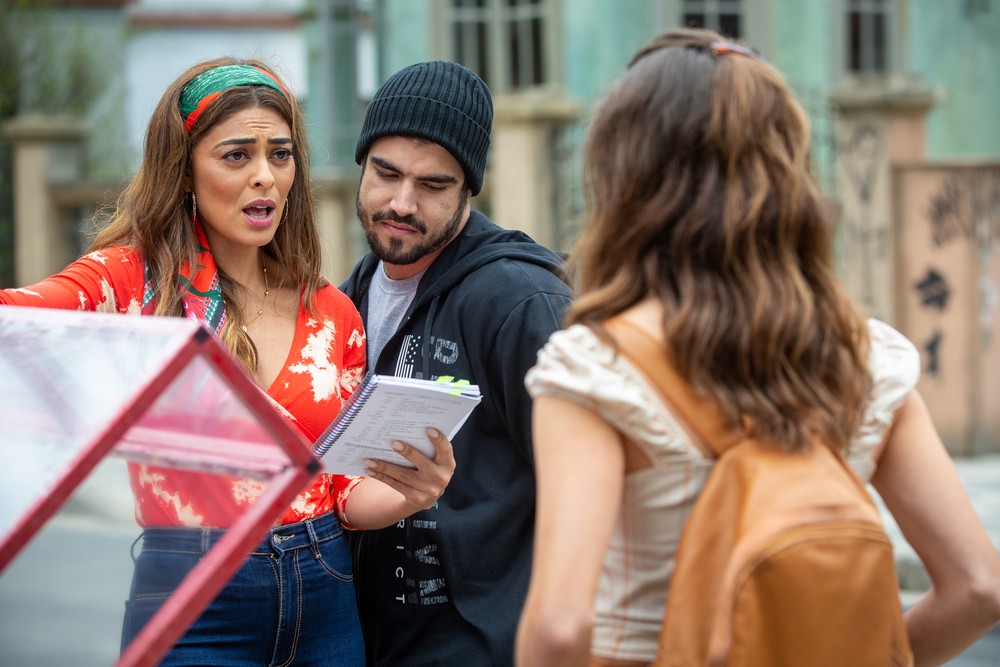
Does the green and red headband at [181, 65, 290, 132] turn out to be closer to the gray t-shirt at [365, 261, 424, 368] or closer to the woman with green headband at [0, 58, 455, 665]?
the woman with green headband at [0, 58, 455, 665]

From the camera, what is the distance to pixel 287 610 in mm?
2883

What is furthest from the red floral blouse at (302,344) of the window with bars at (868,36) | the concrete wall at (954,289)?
the window with bars at (868,36)

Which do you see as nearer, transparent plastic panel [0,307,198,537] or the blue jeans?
transparent plastic panel [0,307,198,537]

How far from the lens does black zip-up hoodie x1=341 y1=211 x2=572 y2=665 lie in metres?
2.97

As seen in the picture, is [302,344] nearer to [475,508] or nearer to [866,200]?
[475,508]

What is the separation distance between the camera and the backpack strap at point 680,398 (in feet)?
6.47

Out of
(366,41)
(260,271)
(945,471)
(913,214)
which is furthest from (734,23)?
(945,471)

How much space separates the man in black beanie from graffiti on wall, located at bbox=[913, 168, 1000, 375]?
7192 mm

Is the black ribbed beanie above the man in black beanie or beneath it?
above

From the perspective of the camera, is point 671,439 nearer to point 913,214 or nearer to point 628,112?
point 628,112

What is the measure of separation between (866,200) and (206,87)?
765 cm

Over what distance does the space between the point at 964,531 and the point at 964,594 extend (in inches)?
4.2

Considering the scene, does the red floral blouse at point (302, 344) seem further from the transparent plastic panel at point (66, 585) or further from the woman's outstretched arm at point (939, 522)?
the woman's outstretched arm at point (939, 522)

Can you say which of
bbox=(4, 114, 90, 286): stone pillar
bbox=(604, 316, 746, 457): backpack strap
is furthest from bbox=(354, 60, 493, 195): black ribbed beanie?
bbox=(4, 114, 90, 286): stone pillar
